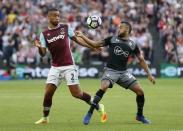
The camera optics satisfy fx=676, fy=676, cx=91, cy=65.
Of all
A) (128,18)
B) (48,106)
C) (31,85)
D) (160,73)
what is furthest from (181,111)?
(128,18)

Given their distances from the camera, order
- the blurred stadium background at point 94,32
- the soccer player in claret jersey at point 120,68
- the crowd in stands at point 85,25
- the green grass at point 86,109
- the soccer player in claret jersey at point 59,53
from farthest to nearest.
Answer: the crowd in stands at point 85,25
the blurred stadium background at point 94,32
the soccer player in claret jersey at point 120,68
the soccer player in claret jersey at point 59,53
the green grass at point 86,109

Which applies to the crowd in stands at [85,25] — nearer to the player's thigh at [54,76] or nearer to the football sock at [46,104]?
the football sock at [46,104]

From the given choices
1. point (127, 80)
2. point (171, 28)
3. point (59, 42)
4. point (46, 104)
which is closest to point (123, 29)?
point (127, 80)

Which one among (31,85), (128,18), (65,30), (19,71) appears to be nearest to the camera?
(65,30)

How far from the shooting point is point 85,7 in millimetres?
37438

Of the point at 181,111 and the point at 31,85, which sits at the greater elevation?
the point at 181,111

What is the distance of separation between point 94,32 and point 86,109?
674 inches

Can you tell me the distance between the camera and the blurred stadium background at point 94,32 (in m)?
34.2

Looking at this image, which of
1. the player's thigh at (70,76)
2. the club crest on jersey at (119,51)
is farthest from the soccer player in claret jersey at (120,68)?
the player's thigh at (70,76)

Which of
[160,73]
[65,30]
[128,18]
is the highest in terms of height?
[65,30]

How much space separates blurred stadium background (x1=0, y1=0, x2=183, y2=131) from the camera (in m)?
34.2

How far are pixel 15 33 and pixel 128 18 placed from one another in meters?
6.32

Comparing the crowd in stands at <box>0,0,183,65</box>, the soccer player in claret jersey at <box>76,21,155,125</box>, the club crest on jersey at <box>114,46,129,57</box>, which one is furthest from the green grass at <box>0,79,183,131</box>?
the crowd in stands at <box>0,0,183,65</box>

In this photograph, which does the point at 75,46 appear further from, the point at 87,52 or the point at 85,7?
the point at 85,7
